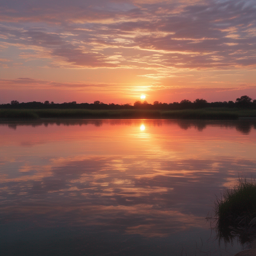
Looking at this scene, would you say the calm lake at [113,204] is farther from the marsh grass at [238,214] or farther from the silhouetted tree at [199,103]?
the silhouetted tree at [199,103]

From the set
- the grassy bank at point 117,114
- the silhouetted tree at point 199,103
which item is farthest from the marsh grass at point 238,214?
the silhouetted tree at point 199,103

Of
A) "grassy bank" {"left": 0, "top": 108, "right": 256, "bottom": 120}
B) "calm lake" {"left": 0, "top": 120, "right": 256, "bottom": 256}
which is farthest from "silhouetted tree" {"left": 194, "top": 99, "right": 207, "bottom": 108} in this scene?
"calm lake" {"left": 0, "top": 120, "right": 256, "bottom": 256}

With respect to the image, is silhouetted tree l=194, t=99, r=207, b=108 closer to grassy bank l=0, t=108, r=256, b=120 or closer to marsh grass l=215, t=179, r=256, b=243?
grassy bank l=0, t=108, r=256, b=120

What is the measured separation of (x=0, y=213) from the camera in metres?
6.38

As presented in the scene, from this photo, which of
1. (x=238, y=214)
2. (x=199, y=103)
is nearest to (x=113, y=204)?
(x=238, y=214)

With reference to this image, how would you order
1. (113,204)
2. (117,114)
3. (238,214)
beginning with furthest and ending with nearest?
(117,114) < (113,204) < (238,214)

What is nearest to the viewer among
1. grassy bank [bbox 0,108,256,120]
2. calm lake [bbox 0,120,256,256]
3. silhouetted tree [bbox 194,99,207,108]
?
calm lake [bbox 0,120,256,256]

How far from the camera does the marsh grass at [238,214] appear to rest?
5.84m

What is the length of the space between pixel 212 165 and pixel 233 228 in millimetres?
5968

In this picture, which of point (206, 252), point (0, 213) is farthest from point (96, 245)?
point (0, 213)

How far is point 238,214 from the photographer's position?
6270 millimetres

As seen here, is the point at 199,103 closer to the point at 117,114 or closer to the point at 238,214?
the point at 117,114

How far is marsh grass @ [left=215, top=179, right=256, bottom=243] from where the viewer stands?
5836 millimetres

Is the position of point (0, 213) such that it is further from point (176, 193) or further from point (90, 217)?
point (176, 193)
